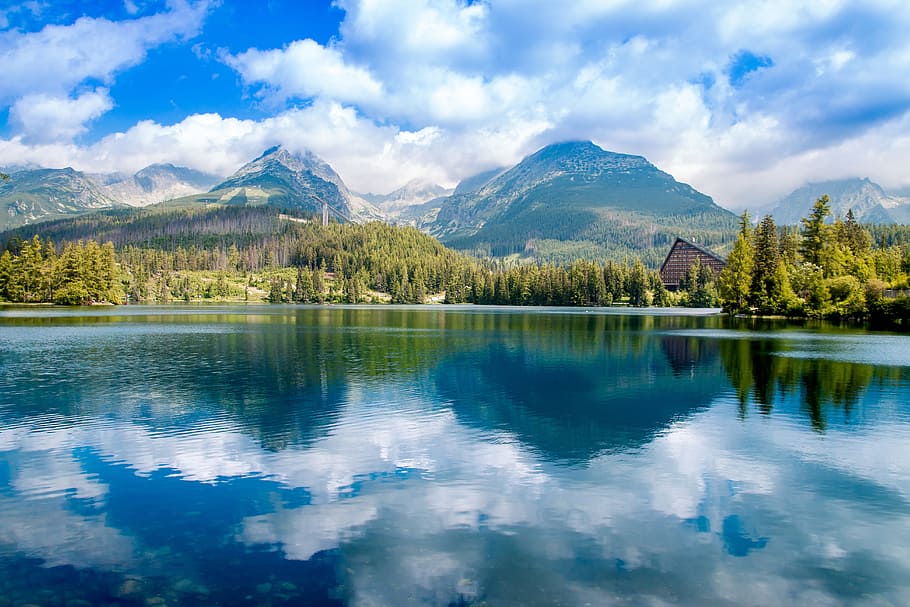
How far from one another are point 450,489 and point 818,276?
116 m

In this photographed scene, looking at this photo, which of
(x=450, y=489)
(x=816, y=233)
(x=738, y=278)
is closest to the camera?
(x=450, y=489)

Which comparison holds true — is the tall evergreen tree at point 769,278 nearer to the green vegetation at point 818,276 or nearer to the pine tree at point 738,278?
the green vegetation at point 818,276

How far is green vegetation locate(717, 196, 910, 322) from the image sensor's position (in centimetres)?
10500

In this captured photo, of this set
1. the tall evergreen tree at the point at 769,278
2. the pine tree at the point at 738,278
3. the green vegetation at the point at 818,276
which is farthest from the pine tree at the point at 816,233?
the pine tree at the point at 738,278

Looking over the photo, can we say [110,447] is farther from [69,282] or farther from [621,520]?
[69,282]

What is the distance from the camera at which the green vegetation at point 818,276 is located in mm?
105000

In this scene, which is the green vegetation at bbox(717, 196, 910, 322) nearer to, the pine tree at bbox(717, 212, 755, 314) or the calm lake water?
the pine tree at bbox(717, 212, 755, 314)

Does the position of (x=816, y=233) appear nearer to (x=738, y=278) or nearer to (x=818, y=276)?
(x=738, y=278)

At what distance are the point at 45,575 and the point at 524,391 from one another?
27.0 metres

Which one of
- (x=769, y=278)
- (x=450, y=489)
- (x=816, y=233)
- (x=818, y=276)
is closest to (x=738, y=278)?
(x=769, y=278)

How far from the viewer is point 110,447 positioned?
23.2m

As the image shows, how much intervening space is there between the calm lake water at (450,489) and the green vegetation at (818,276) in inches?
3004

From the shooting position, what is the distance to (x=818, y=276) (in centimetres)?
11150

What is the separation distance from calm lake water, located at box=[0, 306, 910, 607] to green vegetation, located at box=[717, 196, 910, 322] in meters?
76.3
